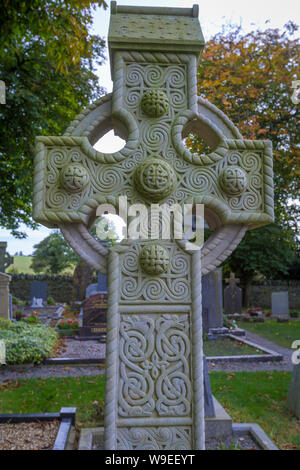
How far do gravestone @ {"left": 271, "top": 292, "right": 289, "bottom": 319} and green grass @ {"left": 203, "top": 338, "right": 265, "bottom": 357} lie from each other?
698cm

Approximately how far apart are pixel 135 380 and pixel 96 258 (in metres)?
0.74

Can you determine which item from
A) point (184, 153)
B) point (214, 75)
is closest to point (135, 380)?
point (184, 153)

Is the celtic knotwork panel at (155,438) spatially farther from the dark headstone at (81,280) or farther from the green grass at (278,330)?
the dark headstone at (81,280)

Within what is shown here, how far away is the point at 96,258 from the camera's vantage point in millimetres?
2172

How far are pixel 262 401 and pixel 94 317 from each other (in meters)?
6.32

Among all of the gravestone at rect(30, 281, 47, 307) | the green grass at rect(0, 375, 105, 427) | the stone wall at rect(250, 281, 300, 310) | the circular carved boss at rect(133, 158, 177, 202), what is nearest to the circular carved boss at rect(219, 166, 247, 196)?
the circular carved boss at rect(133, 158, 177, 202)

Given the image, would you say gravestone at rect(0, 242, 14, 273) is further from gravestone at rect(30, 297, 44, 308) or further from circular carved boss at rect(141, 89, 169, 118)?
circular carved boss at rect(141, 89, 169, 118)

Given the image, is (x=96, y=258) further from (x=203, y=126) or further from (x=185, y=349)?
(x=203, y=126)

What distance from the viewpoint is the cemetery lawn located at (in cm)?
438

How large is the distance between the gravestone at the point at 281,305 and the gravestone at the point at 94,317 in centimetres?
942

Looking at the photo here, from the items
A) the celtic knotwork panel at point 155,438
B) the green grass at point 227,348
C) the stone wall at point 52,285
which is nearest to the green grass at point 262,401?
the green grass at point 227,348

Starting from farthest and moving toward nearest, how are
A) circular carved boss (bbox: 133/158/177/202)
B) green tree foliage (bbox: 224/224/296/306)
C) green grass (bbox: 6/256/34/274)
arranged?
1. green grass (bbox: 6/256/34/274)
2. green tree foliage (bbox: 224/224/296/306)
3. circular carved boss (bbox: 133/158/177/202)

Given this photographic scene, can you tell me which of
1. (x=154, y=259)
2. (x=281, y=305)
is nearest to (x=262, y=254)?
(x=281, y=305)

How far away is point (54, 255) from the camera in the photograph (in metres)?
31.0
